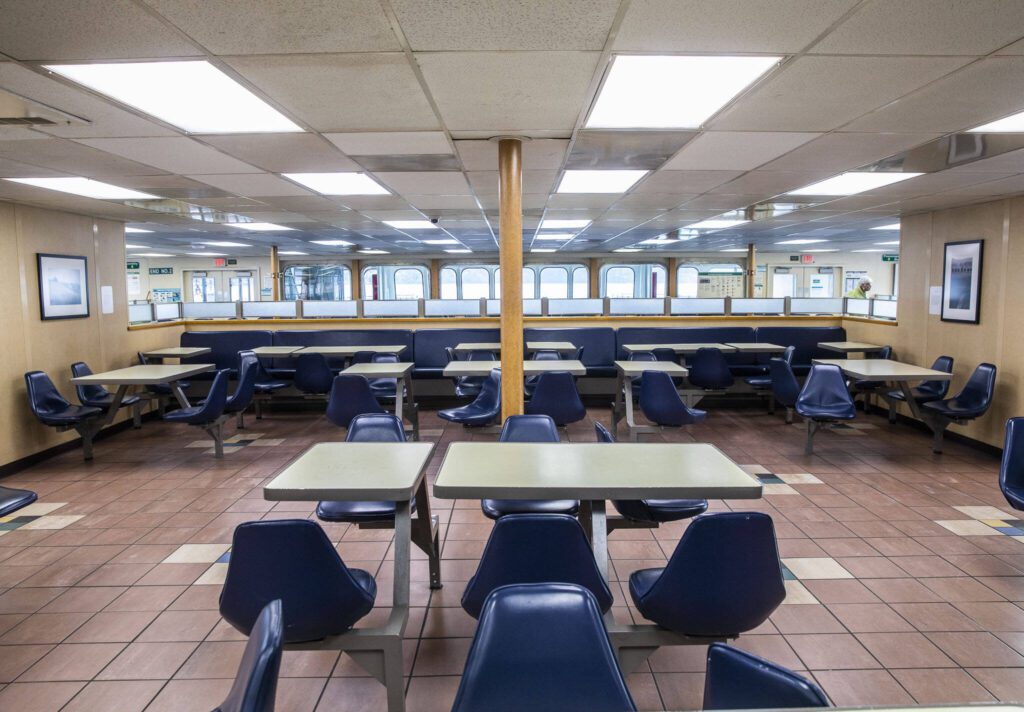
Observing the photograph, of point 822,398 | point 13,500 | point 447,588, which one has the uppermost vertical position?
point 822,398

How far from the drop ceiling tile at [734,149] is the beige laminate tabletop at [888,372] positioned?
226 cm

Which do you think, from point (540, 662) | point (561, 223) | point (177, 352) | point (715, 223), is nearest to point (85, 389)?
point (177, 352)

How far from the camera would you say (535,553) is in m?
1.86

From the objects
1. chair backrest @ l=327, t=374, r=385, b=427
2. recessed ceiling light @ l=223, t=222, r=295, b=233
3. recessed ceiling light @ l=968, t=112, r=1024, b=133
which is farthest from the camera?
recessed ceiling light @ l=223, t=222, r=295, b=233

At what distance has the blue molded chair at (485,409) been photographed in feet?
15.5

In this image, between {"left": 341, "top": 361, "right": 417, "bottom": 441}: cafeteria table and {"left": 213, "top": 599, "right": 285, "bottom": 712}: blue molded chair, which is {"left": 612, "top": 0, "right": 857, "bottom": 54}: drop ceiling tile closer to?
{"left": 213, "top": 599, "right": 285, "bottom": 712}: blue molded chair

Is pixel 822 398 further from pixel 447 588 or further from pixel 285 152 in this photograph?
pixel 285 152

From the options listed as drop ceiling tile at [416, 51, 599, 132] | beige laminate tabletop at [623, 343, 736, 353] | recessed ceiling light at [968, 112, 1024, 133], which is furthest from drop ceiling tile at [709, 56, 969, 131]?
beige laminate tabletop at [623, 343, 736, 353]

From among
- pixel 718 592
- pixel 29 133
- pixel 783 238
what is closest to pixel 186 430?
pixel 29 133

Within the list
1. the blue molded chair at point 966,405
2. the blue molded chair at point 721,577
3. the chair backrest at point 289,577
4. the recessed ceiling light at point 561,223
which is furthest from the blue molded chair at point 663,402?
the recessed ceiling light at point 561,223

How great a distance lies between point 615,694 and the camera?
1238mm

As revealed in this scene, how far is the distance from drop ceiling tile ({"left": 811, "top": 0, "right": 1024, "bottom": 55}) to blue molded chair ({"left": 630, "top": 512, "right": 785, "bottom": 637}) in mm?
1827

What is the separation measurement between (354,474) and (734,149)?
3.38 metres

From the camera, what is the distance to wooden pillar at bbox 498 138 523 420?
4.13 metres
